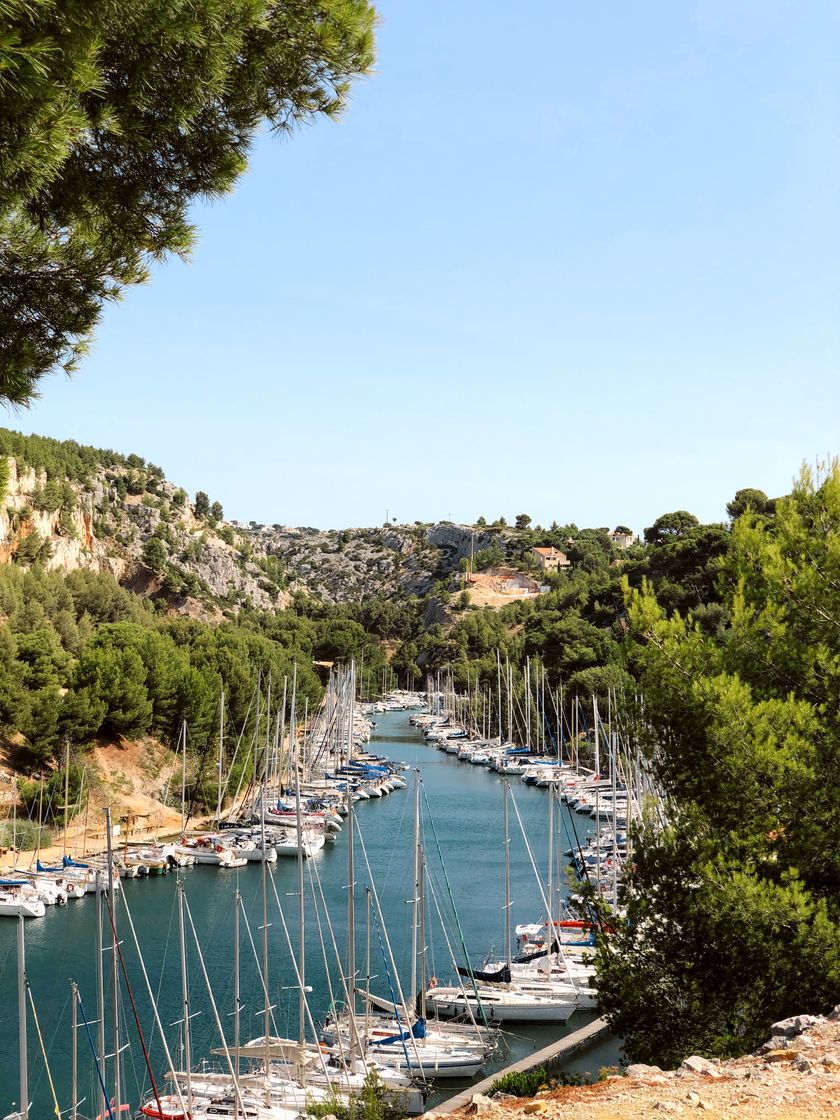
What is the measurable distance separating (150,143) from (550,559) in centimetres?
12717

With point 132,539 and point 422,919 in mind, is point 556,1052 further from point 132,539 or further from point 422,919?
point 132,539

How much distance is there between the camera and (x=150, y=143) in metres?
8.33

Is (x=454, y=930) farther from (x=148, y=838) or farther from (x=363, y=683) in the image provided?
(x=363, y=683)

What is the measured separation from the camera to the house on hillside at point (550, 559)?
5165 inches

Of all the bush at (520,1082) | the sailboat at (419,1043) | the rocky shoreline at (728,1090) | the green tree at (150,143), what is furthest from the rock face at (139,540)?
the rocky shoreline at (728,1090)

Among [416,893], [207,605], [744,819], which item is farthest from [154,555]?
[744,819]

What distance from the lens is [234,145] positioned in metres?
8.98

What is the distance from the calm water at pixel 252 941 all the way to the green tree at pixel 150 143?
1403 centimetres

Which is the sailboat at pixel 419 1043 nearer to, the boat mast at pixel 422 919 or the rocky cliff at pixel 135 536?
the boat mast at pixel 422 919

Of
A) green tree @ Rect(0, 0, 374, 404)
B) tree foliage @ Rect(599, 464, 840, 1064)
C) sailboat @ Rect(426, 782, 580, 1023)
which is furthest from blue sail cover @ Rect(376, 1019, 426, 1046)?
green tree @ Rect(0, 0, 374, 404)

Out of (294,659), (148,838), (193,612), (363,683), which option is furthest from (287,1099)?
(363,683)

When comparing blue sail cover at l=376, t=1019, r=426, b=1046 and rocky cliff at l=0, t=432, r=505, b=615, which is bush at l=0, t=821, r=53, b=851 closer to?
blue sail cover at l=376, t=1019, r=426, b=1046

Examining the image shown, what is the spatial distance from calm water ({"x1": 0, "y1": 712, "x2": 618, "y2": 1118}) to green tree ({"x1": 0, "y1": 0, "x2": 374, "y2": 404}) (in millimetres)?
14032

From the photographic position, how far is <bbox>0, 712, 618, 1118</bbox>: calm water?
65.5 feet
